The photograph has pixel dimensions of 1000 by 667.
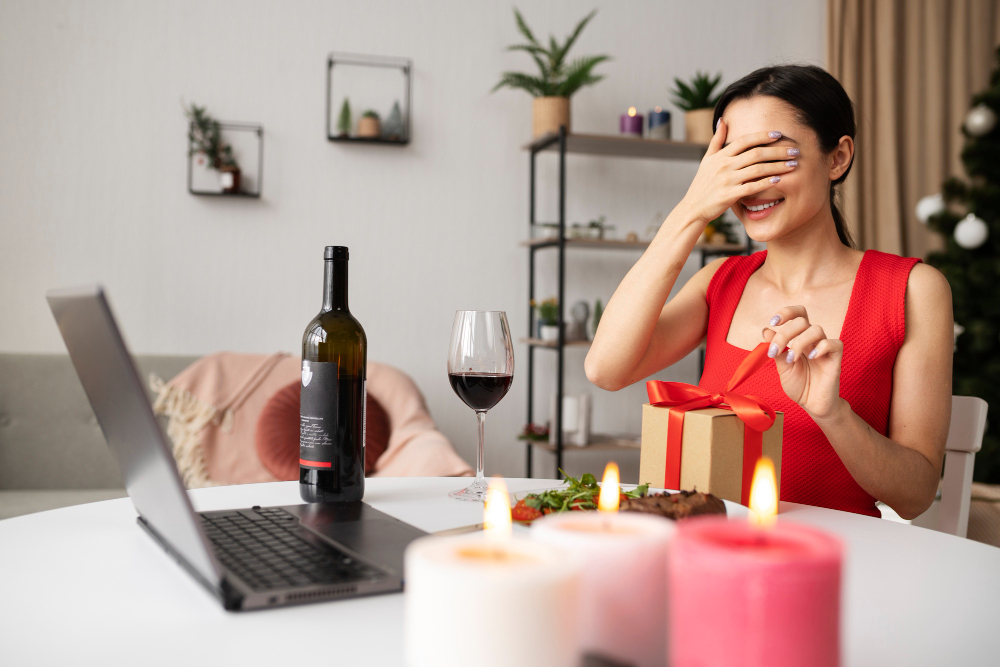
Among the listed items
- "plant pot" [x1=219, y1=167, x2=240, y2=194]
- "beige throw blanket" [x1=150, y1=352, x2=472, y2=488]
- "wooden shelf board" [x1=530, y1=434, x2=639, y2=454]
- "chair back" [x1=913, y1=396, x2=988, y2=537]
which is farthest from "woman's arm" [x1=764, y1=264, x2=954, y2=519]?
"plant pot" [x1=219, y1=167, x2=240, y2=194]

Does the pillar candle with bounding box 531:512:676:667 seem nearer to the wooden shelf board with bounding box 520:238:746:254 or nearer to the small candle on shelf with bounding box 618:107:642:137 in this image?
the wooden shelf board with bounding box 520:238:746:254

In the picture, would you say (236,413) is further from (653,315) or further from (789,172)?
(789,172)

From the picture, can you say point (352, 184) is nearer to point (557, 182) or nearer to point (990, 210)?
point (557, 182)

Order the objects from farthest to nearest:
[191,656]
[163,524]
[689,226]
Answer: [689,226] → [163,524] → [191,656]

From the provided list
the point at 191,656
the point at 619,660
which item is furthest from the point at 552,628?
the point at 191,656

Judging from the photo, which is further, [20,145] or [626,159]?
[626,159]

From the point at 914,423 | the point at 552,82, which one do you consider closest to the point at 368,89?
the point at 552,82

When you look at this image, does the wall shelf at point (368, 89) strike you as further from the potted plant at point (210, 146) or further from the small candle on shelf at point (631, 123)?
the small candle on shelf at point (631, 123)

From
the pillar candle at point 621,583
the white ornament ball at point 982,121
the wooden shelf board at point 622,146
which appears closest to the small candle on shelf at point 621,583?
the pillar candle at point 621,583

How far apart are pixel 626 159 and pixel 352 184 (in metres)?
1.25

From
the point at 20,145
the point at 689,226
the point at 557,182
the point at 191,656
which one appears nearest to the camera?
the point at 191,656

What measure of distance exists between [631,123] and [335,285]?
2.53 meters

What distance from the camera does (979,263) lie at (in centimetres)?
280

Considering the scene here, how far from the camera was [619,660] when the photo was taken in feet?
1.03
